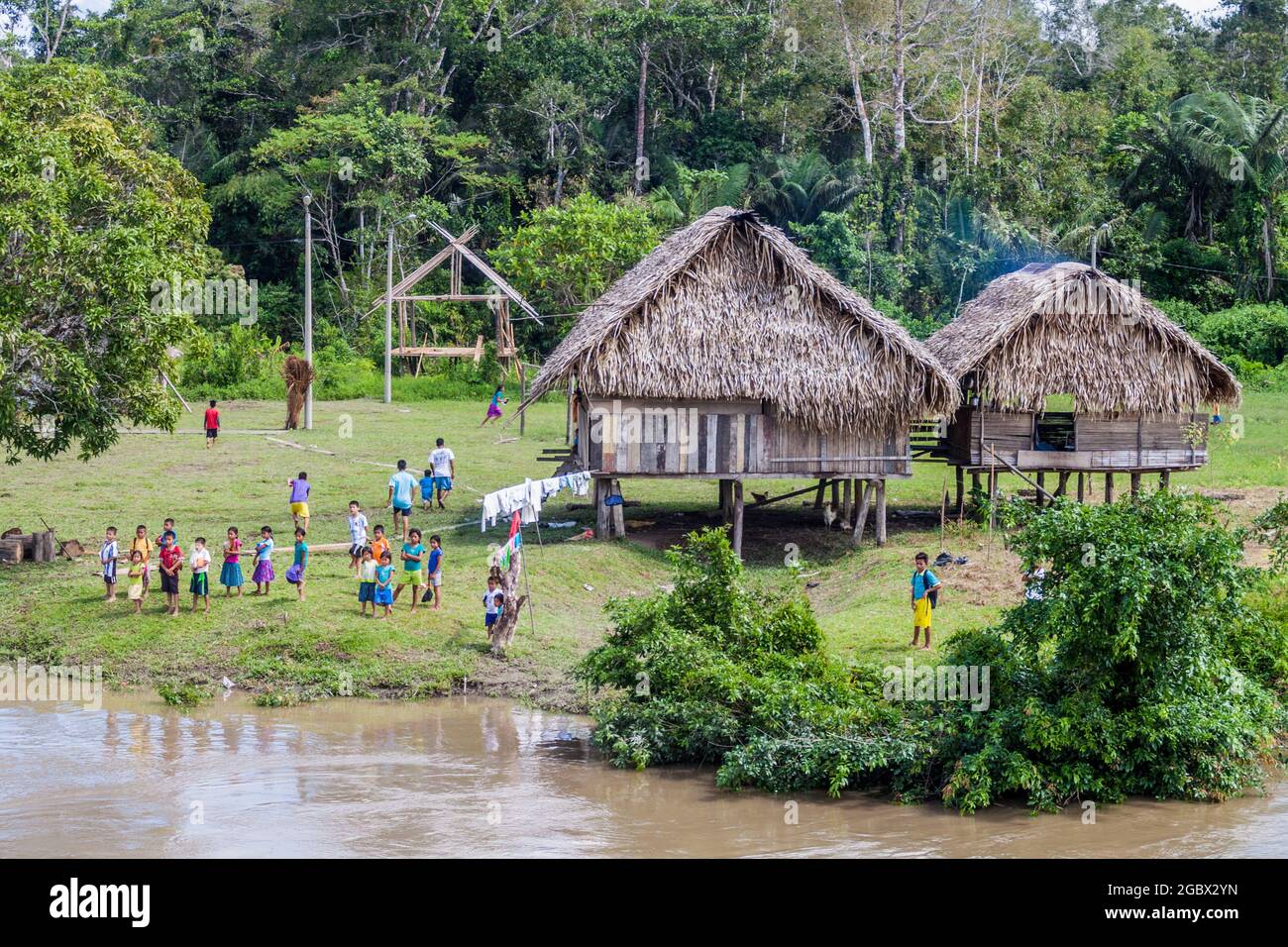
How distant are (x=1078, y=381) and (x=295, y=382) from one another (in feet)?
52.9

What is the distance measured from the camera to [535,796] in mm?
14328

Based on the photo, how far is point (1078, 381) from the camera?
2502cm

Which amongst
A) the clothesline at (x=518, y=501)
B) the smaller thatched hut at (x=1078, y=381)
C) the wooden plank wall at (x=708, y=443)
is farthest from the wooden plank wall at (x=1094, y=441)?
the clothesline at (x=518, y=501)

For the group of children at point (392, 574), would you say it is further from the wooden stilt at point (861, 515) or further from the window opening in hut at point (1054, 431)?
the window opening in hut at point (1054, 431)

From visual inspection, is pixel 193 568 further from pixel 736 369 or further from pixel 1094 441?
pixel 1094 441

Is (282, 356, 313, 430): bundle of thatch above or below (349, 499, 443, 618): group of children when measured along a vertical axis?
above

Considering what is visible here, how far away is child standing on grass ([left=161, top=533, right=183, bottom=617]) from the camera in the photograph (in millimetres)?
19156

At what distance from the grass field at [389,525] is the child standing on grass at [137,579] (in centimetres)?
17

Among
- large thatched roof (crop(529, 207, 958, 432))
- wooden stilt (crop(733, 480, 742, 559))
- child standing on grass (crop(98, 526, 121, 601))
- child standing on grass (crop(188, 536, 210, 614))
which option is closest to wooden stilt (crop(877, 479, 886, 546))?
large thatched roof (crop(529, 207, 958, 432))

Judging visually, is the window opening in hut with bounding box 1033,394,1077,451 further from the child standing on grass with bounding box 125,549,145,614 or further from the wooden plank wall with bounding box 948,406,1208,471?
the child standing on grass with bounding box 125,549,145,614

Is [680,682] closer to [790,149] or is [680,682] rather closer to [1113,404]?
[1113,404]

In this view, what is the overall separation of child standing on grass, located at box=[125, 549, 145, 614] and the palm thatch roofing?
41.2 ft

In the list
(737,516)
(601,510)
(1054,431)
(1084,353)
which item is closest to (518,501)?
(601,510)

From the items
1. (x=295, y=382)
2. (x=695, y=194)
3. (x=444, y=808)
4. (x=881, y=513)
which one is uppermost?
(x=695, y=194)
